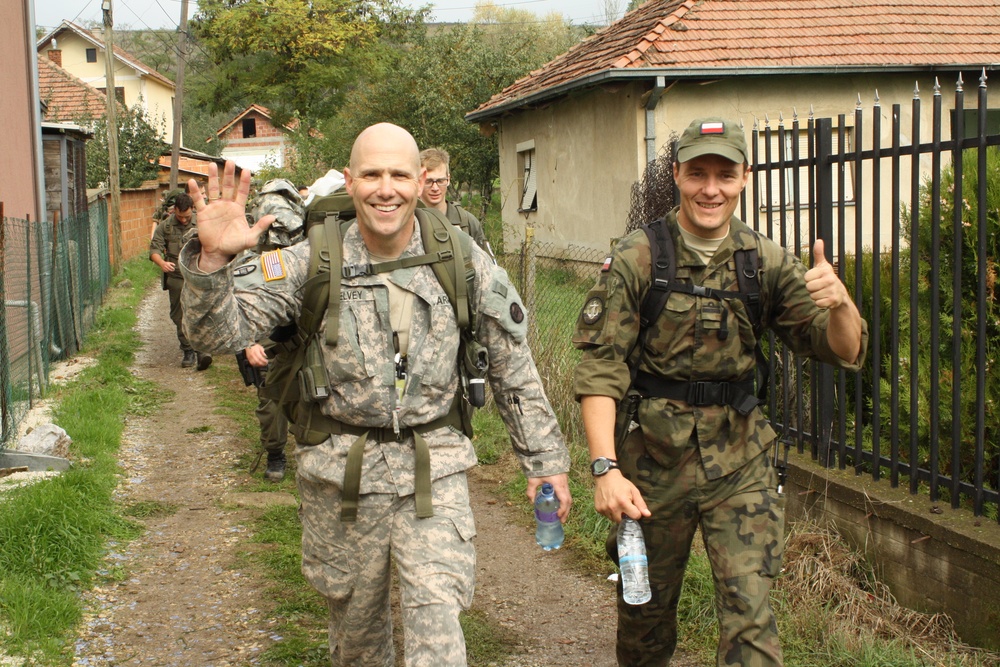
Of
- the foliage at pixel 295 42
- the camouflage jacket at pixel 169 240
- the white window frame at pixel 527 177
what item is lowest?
the camouflage jacket at pixel 169 240

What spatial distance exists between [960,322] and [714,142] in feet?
5.48

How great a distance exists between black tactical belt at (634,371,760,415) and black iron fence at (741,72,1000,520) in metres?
1.28

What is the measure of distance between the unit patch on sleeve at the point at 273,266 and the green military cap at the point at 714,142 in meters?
1.29

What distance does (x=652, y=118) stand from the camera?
51.4 ft

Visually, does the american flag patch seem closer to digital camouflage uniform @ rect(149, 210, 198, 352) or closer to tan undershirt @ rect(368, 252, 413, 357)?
tan undershirt @ rect(368, 252, 413, 357)

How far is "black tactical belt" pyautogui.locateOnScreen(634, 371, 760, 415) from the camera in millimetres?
3340

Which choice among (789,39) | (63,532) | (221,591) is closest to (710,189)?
(221,591)

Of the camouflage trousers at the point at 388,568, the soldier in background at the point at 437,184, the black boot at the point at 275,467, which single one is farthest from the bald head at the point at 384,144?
the black boot at the point at 275,467

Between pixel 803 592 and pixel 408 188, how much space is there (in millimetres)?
2607

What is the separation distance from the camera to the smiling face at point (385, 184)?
10.3 feet

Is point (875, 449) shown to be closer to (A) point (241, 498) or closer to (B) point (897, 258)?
(B) point (897, 258)

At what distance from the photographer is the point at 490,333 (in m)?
3.33

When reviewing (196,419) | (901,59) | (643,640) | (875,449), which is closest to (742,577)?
(643,640)

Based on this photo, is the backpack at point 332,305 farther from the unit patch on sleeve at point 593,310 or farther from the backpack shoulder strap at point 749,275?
the backpack shoulder strap at point 749,275
